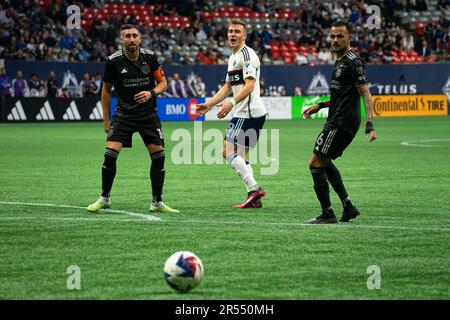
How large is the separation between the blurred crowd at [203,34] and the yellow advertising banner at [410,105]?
3224 mm

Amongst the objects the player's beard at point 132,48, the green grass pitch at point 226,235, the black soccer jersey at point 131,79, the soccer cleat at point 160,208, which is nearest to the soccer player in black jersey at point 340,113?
the green grass pitch at point 226,235

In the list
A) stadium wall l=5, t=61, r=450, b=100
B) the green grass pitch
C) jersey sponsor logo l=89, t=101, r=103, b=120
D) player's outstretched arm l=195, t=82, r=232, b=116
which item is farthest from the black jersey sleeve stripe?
stadium wall l=5, t=61, r=450, b=100

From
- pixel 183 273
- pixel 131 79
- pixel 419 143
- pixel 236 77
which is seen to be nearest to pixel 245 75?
pixel 236 77

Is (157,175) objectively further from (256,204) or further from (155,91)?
(256,204)

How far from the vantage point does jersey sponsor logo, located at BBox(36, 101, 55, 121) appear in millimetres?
38094

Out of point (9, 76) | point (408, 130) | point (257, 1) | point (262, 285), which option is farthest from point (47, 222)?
point (257, 1)

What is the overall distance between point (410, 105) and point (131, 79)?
3515cm

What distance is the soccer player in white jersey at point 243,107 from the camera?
13180 millimetres

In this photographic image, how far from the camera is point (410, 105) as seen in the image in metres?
46.4

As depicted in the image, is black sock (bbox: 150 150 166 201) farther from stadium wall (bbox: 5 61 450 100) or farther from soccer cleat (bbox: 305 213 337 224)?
stadium wall (bbox: 5 61 450 100)

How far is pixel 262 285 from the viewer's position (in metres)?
7.64

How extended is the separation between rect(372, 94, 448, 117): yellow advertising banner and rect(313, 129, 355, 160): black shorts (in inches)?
1328

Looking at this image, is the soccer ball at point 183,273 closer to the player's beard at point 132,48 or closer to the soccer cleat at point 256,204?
the player's beard at point 132,48
